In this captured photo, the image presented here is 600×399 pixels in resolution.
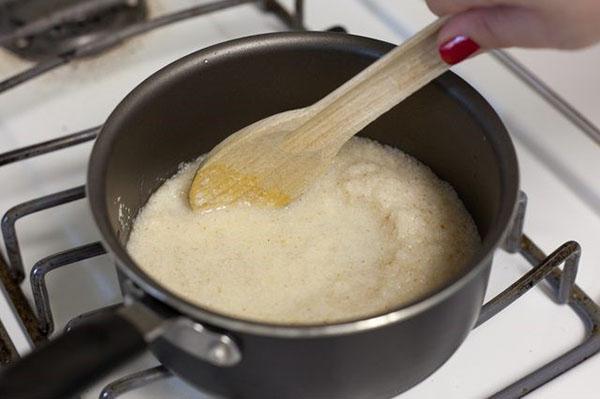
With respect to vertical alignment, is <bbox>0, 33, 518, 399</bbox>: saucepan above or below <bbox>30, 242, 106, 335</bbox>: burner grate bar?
above

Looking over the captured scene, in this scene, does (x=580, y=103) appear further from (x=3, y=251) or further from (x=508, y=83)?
(x=3, y=251)

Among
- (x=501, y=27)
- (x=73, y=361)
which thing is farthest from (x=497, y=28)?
(x=73, y=361)

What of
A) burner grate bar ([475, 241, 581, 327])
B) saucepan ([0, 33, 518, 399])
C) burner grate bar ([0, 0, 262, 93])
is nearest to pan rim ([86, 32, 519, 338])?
saucepan ([0, 33, 518, 399])

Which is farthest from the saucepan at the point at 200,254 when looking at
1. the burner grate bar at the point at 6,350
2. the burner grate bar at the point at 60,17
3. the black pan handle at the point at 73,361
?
the burner grate bar at the point at 60,17

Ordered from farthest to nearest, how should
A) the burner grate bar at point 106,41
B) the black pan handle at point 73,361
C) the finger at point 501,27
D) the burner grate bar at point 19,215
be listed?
1. the burner grate bar at point 106,41
2. the burner grate bar at point 19,215
3. the finger at point 501,27
4. the black pan handle at point 73,361

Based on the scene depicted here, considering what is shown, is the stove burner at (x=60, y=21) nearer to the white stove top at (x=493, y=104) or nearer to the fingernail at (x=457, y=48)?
the white stove top at (x=493, y=104)

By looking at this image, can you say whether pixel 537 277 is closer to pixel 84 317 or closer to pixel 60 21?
pixel 84 317

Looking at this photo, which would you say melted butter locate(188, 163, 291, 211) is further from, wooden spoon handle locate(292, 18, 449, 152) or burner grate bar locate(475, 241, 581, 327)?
burner grate bar locate(475, 241, 581, 327)
